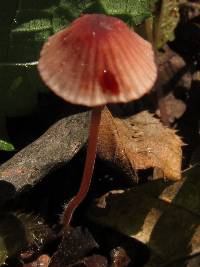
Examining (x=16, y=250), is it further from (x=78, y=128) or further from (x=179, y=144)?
(x=179, y=144)

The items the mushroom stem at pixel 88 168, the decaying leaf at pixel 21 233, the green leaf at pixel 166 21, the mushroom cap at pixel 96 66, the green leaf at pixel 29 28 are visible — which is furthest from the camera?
the green leaf at pixel 166 21

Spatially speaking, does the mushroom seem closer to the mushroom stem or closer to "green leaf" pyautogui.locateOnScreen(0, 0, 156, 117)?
the mushroom stem

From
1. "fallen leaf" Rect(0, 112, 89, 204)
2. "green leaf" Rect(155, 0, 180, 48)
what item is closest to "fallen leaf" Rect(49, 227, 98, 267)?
"fallen leaf" Rect(0, 112, 89, 204)

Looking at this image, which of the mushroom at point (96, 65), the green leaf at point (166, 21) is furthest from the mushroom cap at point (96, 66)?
the green leaf at point (166, 21)

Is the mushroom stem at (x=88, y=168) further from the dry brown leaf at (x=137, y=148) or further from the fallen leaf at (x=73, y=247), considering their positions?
the dry brown leaf at (x=137, y=148)

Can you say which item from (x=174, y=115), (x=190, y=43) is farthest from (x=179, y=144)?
(x=190, y=43)

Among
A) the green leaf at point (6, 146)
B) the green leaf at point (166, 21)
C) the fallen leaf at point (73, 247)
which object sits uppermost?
the green leaf at point (166, 21)
